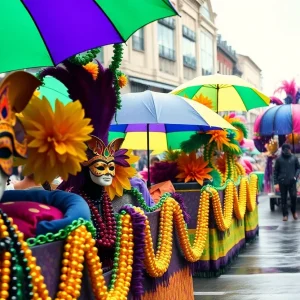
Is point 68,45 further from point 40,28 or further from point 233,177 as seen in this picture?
point 233,177

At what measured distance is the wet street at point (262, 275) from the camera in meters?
7.25

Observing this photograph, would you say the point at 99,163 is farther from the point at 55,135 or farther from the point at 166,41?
the point at 166,41

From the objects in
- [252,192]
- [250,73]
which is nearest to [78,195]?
[252,192]

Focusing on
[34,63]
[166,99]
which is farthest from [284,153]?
[34,63]

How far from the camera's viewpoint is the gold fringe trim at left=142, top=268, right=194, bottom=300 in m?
5.00

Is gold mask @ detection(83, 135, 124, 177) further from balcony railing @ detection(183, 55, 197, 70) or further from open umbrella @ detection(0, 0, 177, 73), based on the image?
balcony railing @ detection(183, 55, 197, 70)

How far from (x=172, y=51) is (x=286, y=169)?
23342mm

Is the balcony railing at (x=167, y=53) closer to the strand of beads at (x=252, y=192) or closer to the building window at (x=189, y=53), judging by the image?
the building window at (x=189, y=53)

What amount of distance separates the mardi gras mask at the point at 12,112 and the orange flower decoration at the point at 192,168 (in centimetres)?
576

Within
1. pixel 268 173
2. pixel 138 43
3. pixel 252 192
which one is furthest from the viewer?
pixel 138 43

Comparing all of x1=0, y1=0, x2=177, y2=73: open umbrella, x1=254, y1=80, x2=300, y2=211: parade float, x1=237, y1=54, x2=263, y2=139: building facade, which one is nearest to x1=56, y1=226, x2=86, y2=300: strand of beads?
x1=0, y1=0, x2=177, y2=73: open umbrella

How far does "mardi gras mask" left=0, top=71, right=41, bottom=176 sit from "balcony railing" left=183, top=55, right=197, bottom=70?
125 ft

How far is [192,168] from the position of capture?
29.0ft

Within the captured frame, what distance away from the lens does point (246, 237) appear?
37.2 ft
